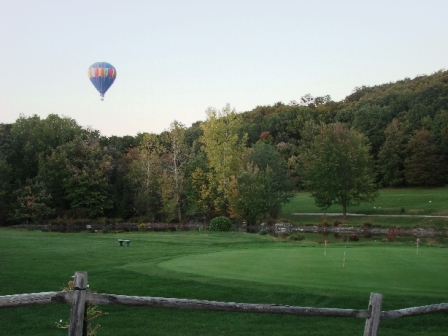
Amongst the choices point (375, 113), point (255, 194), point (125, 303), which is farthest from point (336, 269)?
point (375, 113)

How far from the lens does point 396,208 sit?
175ft

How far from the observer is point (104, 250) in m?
20.3

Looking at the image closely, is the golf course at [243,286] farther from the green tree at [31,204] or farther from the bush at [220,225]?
the green tree at [31,204]

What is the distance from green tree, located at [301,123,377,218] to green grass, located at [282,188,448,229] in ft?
7.20

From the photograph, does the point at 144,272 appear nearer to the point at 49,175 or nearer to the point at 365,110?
the point at 49,175

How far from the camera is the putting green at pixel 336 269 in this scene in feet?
34.7

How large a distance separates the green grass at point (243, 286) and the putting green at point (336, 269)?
2 centimetres

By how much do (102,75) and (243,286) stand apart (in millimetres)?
37414

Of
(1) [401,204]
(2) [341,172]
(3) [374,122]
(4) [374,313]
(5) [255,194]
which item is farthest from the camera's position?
(3) [374,122]

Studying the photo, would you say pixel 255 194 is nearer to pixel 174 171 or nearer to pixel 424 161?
pixel 174 171

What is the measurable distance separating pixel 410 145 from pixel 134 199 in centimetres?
3521

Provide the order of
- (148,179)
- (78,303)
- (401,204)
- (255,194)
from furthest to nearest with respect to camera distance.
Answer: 1. (401,204)
2. (148,179)
3. (255,194)
4. (78,303)

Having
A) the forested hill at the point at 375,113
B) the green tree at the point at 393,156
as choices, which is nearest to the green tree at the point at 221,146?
the green tree at the point at 393,156

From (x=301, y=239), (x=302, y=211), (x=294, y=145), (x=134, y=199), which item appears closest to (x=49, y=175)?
(x=134, y=199)
